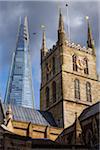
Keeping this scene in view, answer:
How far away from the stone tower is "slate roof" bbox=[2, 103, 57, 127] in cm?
124

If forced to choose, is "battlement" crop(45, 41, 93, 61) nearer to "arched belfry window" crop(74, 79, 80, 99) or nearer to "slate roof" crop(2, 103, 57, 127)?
"arched belfry window" crop(74, 79, 80, 99)

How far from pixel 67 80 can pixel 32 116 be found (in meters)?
8.99

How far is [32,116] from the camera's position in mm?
59000

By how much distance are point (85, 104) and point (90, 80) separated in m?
5.48

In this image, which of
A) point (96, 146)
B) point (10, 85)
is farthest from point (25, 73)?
point (96, 146)

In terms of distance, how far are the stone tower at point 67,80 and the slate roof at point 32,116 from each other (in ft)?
4.08

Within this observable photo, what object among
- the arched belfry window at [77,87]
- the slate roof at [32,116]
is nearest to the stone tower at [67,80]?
the arched belfry window at [77,87]

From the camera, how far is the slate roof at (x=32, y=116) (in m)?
57.3

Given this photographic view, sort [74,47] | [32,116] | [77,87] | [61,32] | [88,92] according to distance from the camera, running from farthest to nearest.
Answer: [61,32], [74,47], [88,92], [77,87], [32,116]

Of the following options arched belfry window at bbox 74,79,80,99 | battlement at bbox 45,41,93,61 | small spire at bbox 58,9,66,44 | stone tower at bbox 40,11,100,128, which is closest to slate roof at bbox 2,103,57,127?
stone tower at bbox 40,11,100,128

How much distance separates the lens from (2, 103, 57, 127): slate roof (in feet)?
188

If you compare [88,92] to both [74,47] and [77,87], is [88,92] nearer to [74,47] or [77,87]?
[77,87]

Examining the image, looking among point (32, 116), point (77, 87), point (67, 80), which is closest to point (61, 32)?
point (67, 80)

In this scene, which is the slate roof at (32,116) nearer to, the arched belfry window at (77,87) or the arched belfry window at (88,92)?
the arched belfry window at (77,87)
